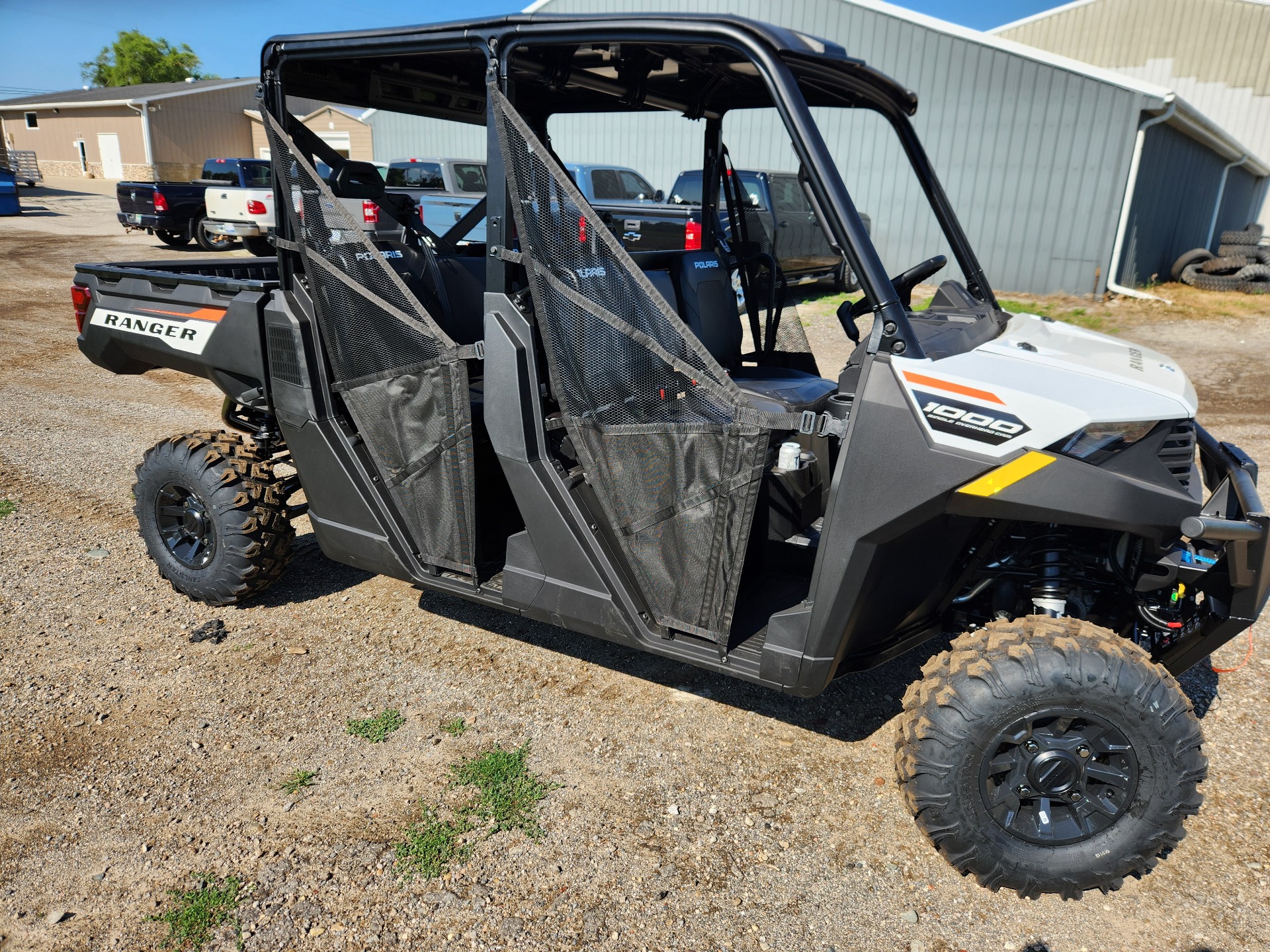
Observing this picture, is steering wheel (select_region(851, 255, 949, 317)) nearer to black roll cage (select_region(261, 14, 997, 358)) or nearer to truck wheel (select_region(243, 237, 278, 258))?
black roll cage (select_region(261, 14, 997, 358))

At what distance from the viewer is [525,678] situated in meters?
3.70

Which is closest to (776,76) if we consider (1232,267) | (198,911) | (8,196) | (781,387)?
(781,387)

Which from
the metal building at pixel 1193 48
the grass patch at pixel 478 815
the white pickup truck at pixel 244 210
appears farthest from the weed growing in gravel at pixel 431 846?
the metal building at pixel 1193 48

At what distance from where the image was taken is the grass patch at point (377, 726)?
10.8 ft

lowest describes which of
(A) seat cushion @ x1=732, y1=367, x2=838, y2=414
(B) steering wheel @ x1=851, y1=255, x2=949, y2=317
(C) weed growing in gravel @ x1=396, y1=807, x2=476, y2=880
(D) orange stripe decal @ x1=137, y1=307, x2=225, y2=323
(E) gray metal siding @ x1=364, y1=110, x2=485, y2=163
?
(C) weed growing in gravel @ x1=396, y1=807, x2=476, y2=880

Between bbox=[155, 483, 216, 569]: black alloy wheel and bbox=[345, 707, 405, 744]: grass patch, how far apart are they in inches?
49.6

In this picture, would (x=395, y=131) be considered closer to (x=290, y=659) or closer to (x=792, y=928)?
(x=290, y=659)

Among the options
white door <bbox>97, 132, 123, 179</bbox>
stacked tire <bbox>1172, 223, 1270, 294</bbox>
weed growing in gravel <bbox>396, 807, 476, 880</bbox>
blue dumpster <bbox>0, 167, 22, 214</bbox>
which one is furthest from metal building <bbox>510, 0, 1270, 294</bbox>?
white door <bbox>97, 132, 123, 179</bbox>

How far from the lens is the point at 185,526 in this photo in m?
4.21

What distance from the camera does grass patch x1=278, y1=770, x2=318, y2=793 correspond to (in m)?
2.99

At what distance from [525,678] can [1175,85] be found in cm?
2564

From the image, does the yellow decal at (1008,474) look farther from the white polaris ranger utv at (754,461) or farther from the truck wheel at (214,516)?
the truck wheel at (214,516)

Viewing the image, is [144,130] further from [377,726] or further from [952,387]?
[952,387]

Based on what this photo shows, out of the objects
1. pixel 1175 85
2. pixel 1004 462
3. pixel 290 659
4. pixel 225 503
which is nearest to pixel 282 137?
pixel 225 503
